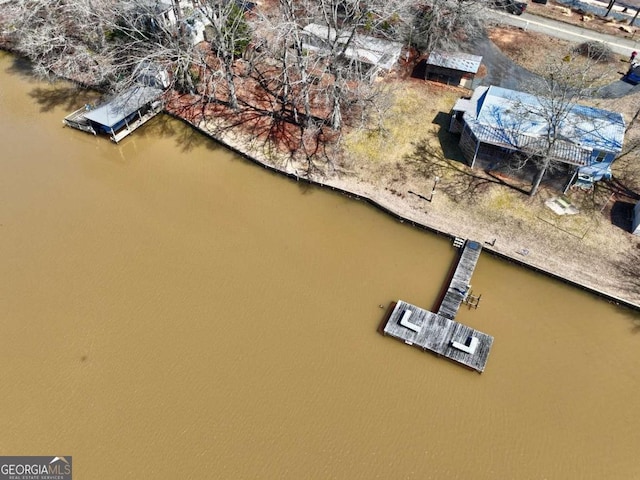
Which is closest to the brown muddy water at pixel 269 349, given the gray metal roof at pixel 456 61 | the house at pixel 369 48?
the house at pixel 369 48

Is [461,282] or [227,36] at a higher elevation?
[227,36]

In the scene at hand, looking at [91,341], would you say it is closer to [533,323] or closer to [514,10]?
[533,323]

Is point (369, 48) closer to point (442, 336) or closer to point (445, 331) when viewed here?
point (445, 331)

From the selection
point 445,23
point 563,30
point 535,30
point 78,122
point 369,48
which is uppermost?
point 563,30

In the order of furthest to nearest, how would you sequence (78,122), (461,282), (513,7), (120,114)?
(513,7) → (78,122) → (120,114) → (461,282)

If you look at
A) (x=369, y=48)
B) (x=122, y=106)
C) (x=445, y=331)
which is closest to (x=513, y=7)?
(x=369, y=48)

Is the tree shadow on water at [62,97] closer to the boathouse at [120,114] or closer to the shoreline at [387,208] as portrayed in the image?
the boathouse at [120,114]

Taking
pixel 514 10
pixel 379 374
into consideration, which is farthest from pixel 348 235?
pixel 514 10
